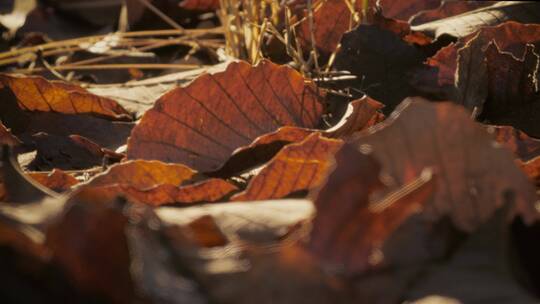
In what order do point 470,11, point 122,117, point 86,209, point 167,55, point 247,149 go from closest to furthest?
point 86,209 → point 247,149 → point 122,117 → point 470,11 → point 167,55

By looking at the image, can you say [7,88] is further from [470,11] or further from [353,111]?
[470,11]

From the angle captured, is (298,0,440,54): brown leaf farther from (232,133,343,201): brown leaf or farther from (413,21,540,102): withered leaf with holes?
(232,133,343,201): brown leaf

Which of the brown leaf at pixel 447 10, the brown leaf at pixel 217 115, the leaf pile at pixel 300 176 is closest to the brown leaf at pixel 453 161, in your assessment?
the leaf pile at pixel 300 176

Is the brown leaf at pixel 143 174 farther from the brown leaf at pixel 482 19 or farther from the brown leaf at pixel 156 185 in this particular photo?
the brown leaf at pixel 482 19

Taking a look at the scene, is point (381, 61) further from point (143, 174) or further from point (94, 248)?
point (94, 248)

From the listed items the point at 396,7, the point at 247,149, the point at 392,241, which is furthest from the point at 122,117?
the point at 392,241
